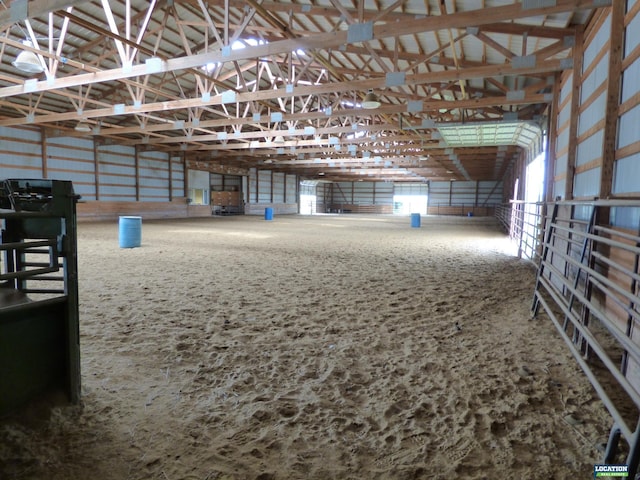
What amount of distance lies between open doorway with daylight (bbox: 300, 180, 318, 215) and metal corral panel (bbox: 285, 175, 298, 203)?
9.08 feet

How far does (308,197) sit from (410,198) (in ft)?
40.5

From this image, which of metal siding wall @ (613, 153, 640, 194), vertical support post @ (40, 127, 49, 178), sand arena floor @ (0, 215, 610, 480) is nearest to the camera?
sand arena floor @ (0, 215, 610, 480)

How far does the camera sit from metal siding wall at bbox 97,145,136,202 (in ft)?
70.7

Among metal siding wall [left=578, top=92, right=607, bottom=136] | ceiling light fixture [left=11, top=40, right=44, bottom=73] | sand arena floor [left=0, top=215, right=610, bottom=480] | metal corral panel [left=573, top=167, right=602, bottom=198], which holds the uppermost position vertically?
ceiling light fixture [left=11, top=40, right=44, bottom=73]

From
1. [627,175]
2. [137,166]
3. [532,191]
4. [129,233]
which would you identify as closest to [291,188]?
[137,166]

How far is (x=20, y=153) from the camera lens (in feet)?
57.7

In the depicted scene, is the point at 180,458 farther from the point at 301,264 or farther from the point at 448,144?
the point at 448,144

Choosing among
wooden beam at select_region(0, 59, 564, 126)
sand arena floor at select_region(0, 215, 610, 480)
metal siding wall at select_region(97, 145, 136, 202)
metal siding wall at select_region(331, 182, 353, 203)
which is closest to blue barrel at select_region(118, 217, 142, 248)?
wooden beam at select_region(0, 59, 564, 126)

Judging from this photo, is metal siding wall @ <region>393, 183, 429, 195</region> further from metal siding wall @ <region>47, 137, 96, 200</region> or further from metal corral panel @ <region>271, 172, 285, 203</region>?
metal siding wall @ <region>47, 137, 96, 200</region>

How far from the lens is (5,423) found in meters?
2.16

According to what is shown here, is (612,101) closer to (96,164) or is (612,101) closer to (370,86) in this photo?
(370,86)

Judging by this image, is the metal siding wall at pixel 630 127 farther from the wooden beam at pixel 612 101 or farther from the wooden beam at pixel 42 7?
the wooden beam at pixel 42 7

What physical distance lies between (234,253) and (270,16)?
5.44m

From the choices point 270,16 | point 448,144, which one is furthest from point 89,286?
point 448,144
